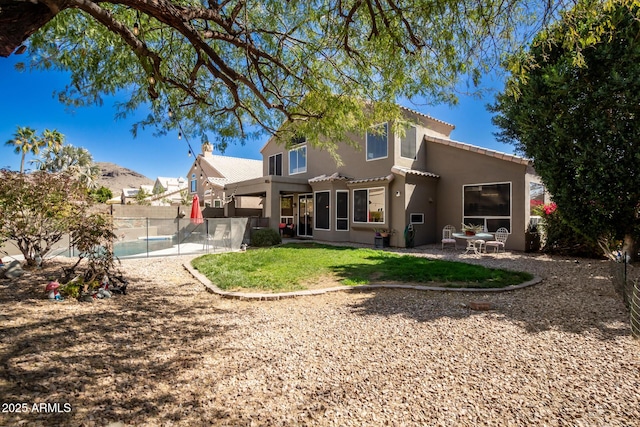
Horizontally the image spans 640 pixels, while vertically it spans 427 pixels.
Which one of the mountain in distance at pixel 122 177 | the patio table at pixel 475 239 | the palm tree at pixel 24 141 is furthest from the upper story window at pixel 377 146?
the mountain in distance at pixel 122 177

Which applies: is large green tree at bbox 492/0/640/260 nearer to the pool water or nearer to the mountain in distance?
the pool water

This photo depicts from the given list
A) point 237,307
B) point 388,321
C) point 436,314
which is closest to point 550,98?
point 436,314

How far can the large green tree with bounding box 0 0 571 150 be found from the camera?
15.7ft

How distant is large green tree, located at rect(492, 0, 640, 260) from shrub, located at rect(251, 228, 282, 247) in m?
10.3

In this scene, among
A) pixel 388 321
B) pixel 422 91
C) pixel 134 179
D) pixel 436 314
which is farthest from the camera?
pixel 134 179

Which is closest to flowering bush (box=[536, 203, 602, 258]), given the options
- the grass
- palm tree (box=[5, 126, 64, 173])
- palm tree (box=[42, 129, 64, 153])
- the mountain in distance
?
the grass

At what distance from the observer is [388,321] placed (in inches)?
181

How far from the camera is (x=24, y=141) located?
29.2 meters

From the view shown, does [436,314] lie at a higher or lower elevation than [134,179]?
lower

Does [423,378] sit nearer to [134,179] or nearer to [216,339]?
[216,339]

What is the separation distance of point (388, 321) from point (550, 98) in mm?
8288

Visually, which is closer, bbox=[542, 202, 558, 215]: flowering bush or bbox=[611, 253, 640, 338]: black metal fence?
bbox=[611, 253, 640, 338]: black metal fence

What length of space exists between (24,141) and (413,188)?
117 feet

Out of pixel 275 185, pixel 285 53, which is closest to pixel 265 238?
pixel 275 185
